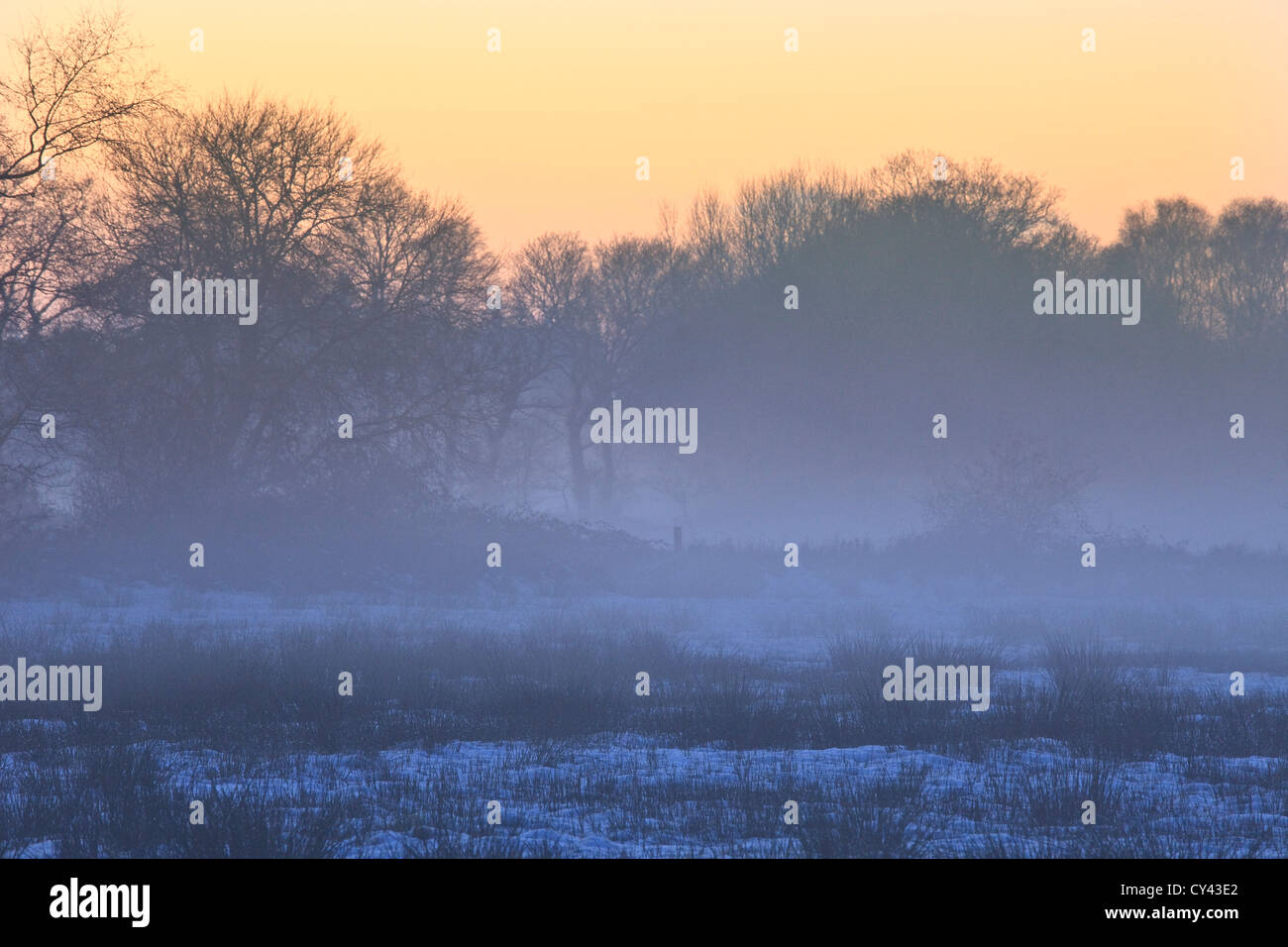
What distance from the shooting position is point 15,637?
58.9 feet

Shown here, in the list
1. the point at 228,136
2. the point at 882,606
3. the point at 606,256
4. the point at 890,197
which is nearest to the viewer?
the point at 882,606

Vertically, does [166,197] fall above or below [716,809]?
above

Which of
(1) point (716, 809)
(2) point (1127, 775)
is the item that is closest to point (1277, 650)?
(2) point (1127, 775)

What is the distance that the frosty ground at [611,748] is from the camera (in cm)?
775

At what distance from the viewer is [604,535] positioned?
3544cm

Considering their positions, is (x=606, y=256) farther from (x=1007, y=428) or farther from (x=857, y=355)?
(x=1007, y=428)

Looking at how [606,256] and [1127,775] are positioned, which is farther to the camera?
[606,256]

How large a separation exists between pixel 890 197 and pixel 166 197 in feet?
99.7

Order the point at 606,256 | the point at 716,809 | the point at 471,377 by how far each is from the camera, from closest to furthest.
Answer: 1. the point at 716,809
2. the point at 471,377
3. the point at 606,256

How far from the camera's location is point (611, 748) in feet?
36.6

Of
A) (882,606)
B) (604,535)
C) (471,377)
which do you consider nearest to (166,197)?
(471,377)

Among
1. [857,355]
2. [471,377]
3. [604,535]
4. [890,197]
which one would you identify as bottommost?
[604,535]

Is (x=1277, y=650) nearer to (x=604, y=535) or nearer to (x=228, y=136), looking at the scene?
(x=604, y=535)

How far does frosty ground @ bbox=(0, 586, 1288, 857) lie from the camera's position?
25.4ft
